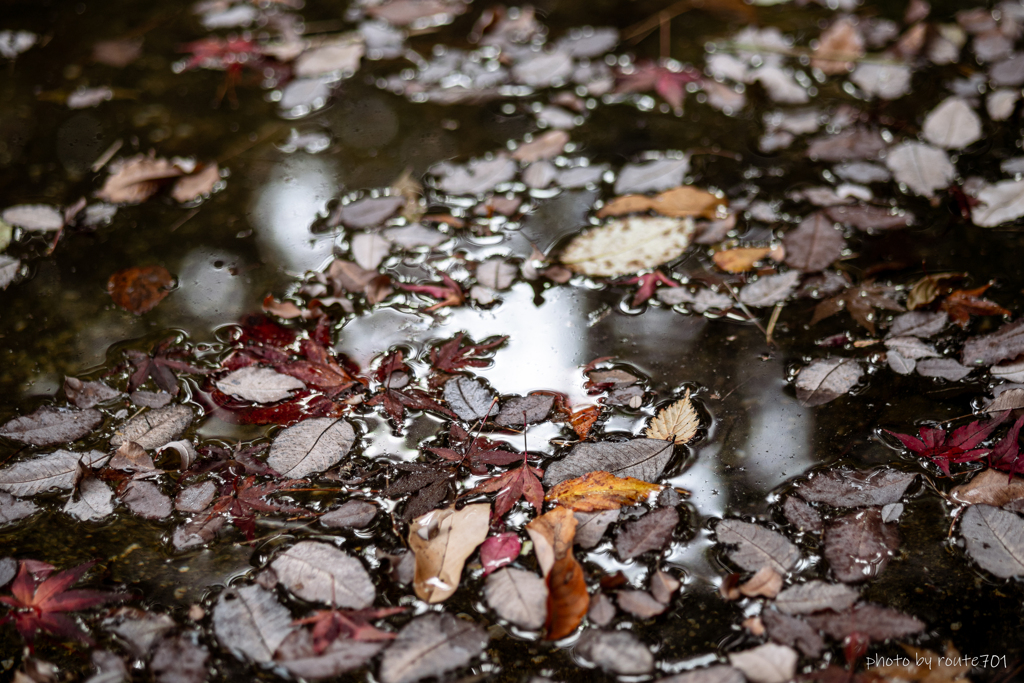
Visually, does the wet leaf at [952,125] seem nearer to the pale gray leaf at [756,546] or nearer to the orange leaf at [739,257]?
the orange leaf at [739,257]

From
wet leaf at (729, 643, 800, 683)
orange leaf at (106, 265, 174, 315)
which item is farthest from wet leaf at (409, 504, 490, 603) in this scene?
orange leaf at (106, 265, 174, 315)

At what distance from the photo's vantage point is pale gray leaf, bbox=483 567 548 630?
1230 mm

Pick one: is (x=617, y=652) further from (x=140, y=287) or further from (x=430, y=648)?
(x=140, y=287)

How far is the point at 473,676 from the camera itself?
3.88 feet

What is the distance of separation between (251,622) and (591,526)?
0.63 meters

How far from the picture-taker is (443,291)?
5.89 feet

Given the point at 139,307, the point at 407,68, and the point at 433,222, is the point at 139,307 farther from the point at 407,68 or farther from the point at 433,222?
the point at 407,68

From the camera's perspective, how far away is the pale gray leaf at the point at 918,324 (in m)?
1.63

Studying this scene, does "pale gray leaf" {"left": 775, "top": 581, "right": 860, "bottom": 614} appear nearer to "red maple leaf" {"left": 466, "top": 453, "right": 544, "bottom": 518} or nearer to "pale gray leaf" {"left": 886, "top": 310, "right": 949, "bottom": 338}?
"red maple leaf" {"left": 466, "top": 453, "right": 544, "bottom": 518}

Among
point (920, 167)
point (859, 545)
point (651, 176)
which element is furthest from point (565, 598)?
point (920, 167)

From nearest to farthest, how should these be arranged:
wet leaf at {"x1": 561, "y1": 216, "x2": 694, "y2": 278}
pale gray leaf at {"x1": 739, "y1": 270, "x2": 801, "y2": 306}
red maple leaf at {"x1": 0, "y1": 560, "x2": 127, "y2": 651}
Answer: red maple leaf at {"x1": 0, "y1": 560, "x2": 127, "y2": 651}, pale gray leaf at {"x1": 739, "y1": 270, "x2": 801, "y2": 306}, wet leaf at {"x1": 561, "y1": 216, "x2": 694, "y2": 278}

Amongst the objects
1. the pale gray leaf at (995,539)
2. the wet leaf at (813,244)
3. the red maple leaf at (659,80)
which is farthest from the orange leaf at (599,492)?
the red maple leaf at (659,80)

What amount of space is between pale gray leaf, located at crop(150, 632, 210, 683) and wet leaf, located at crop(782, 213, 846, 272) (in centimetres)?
157

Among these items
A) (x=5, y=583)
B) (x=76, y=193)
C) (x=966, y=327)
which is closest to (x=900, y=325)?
(x=966, y=327)
